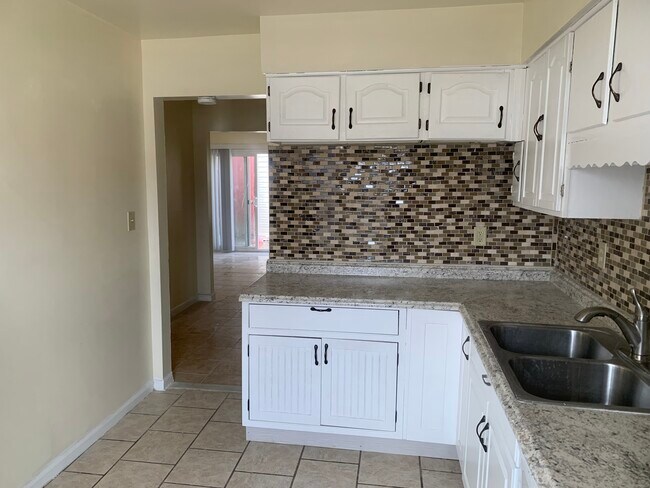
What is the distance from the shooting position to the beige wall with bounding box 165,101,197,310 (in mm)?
4910

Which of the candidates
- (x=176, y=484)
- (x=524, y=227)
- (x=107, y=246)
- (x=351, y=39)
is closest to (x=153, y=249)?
(x=107, y=246)

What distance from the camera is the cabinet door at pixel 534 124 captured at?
2.19 m

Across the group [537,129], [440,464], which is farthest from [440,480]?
[537,129]

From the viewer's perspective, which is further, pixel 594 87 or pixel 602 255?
pixel 602 255

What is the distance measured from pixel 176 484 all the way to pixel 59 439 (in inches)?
25.6

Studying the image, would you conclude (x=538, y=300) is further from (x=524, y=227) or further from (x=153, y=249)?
(x=153, y=249)

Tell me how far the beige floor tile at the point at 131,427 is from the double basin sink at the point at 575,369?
6.79 feet

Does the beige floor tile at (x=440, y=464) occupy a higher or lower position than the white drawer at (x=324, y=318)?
lower

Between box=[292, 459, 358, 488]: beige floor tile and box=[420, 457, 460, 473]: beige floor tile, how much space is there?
0.36 m

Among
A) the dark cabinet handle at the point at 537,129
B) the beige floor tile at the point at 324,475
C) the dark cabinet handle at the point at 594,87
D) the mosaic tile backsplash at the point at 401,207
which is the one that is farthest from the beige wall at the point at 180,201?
the dark cabinet handle at the point at 594,87

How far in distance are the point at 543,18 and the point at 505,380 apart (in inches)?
64.6

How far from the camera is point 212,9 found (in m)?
2.48

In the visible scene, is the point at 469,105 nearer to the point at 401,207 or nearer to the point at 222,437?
the point at 401,207

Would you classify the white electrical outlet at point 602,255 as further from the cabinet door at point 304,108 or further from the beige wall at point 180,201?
the beige wall at point 180,201
